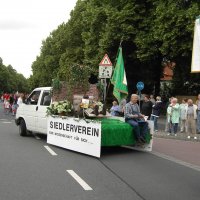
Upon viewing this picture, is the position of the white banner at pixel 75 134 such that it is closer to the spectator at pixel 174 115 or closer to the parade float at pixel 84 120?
the parade float at pixel 84 120

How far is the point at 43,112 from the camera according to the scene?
1522 centimetres

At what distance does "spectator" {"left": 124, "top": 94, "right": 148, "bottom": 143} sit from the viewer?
12742 mm

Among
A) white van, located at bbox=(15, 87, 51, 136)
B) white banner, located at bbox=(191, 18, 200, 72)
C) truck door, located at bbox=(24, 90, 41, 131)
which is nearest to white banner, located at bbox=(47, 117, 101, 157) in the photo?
white van, located at bbox=(15, 87, 51, 136)

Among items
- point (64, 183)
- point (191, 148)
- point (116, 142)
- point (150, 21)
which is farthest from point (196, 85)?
point (64, 183)

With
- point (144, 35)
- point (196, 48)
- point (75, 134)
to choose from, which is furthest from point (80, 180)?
point (144, 35)

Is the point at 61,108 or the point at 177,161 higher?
the point at 61,108

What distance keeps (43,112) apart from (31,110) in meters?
0.97

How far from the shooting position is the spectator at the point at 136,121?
41.8ft

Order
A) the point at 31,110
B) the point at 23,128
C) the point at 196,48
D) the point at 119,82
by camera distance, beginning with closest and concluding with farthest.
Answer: the point at 196,48 < the point at 119,82 < the point at 31,110 < the point at 23,128

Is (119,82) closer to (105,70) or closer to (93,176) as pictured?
(105,70)

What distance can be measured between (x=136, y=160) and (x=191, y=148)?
3826 millimetres

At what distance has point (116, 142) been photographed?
12.3 m

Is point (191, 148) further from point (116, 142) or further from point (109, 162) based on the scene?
point (109, 162)

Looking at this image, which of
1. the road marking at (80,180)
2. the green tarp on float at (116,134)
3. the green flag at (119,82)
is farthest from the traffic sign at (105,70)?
the road marking at (80,180)
